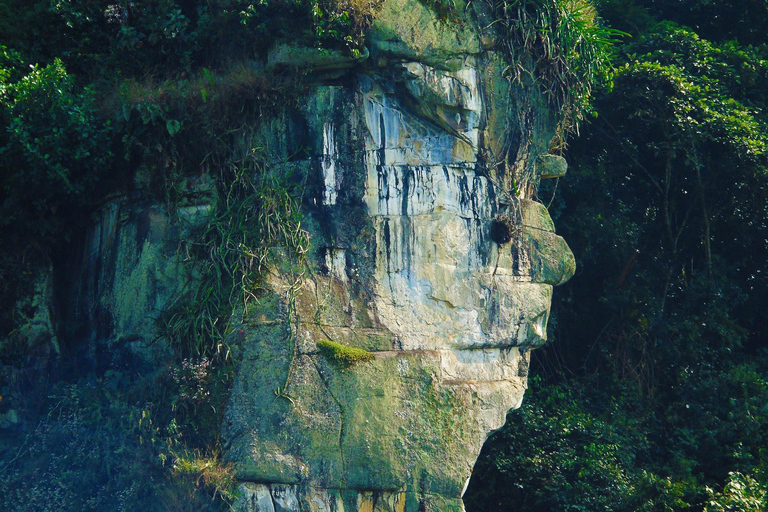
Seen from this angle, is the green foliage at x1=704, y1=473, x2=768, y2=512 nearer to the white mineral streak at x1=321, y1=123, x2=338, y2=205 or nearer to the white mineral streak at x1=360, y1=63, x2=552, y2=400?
the white mineral streak at x1=360, y1=63, x2=552, y2=400

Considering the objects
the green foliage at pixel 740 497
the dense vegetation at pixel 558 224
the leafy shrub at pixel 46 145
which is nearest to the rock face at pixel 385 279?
the dense vegetation at pixel 558 224

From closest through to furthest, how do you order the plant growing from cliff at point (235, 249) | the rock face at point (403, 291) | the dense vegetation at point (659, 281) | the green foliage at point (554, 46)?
the rock face at point (403, 291) → the plant growing from cliff at point (235, 249) → the green foliage at point (554, 46) → the dense vegetation at point (659, 281)

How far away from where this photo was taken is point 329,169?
8047mm

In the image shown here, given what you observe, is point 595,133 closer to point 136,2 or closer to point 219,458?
point 136,2

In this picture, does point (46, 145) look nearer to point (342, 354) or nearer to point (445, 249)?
point (342, 354)

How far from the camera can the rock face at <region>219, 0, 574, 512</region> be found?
7328mm

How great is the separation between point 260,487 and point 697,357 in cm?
624

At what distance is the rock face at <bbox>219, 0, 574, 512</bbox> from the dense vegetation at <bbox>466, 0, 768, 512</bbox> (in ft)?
6.42

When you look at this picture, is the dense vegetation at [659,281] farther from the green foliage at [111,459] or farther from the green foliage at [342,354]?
the green foliage at [111,459]

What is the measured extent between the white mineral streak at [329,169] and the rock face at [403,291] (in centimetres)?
1

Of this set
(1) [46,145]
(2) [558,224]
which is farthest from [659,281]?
(1) [46,145]

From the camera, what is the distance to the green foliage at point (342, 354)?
7.48 m

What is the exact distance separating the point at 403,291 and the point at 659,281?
4.93 m

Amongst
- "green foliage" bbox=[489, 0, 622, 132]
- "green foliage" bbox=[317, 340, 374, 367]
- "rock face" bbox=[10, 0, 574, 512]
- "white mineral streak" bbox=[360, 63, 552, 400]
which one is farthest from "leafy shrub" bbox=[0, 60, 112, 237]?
"green foliage" bbox=[489, 0, 622, 132]
